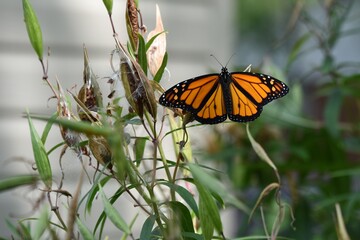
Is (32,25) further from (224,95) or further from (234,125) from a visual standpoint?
(234,125)

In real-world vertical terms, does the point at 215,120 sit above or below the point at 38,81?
below

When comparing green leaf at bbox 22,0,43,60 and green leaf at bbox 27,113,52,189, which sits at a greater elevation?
green leaf at bbox 22,0,43,60

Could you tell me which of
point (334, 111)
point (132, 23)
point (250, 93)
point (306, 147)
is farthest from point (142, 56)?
point (306, 147)

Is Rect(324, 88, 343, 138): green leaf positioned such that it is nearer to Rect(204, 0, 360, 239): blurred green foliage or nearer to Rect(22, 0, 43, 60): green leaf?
Rect(204, 0, 360, 239): blurred green foliage

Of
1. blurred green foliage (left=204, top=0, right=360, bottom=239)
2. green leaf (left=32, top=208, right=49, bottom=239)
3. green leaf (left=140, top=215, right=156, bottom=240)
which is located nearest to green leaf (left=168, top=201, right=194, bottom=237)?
green leaf (left=140, top=215, right=156, bottom=240)

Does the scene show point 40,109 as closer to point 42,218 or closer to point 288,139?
point 288,139

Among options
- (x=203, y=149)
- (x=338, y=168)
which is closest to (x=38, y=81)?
(x=203, y=149)
